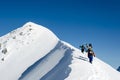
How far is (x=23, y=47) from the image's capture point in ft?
201

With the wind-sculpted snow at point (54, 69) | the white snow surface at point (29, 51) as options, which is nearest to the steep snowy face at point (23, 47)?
the white snow surface at point (29, 51)

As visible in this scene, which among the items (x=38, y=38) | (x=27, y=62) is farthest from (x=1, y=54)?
(x=38, y=38)

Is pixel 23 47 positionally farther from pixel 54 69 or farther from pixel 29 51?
pixel 54 69

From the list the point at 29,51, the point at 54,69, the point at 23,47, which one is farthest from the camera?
the point at 23,47

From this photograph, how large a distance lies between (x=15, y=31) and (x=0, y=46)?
8548mm

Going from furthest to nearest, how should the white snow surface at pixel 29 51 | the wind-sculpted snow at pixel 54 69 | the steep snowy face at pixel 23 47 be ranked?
the steep snowy face at pixel 23 47, the white snow surface at pixel 29 51, the wind-sculpted snow at pixel 54 69

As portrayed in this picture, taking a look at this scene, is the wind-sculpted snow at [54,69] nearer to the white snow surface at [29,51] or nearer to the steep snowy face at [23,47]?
the white snow surface at [29,51]

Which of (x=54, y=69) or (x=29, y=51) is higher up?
(x=29, y=51)

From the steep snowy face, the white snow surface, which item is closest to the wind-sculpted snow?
the white snow surface

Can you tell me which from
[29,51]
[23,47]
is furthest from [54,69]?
[23,47]

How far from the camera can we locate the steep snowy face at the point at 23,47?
5454cm

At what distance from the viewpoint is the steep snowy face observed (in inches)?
2147

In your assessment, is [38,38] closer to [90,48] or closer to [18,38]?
[18,38]

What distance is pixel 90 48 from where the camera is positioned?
32.8 metres
